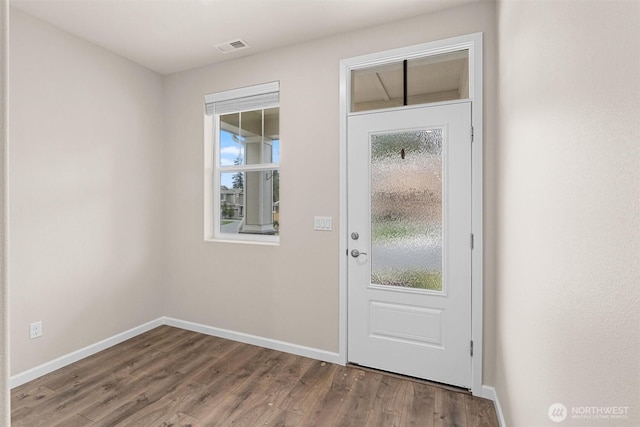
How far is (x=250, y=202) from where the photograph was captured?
130 inches

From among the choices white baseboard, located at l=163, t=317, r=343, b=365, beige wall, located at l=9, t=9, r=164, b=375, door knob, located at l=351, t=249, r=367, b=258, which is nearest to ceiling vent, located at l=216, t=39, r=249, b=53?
beige wall, located at l=9, t=9, r=164, b=375

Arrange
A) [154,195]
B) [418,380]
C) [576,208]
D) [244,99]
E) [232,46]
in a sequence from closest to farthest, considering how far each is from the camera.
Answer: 1. [576,208]
2. [418,380]
3. [232,46]
4. [244,99]
5. [154,195]

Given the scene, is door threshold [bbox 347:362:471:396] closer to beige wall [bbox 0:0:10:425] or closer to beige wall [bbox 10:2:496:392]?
beige wall [bbox 10:2:496:392]

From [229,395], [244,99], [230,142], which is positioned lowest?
[229,395]

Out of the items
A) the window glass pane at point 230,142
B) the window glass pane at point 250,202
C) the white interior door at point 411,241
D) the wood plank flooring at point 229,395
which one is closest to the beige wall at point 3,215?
the wood plank flooring at point 229,395

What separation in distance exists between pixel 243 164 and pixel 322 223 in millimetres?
1140

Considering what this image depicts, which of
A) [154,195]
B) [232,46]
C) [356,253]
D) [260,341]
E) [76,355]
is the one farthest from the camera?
[154,195]

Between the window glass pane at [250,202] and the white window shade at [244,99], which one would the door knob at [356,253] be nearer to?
the window glass pane at [250,202]

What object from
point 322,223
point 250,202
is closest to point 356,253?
point 322,223

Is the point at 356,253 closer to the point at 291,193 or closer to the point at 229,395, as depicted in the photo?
the point at 291,193

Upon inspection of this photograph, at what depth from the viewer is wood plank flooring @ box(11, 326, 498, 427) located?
1991 mm

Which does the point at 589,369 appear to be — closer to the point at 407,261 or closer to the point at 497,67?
the point at 407,261

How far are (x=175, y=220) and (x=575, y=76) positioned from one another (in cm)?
349

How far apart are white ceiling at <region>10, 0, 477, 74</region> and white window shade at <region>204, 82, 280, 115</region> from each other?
13.7 inches
